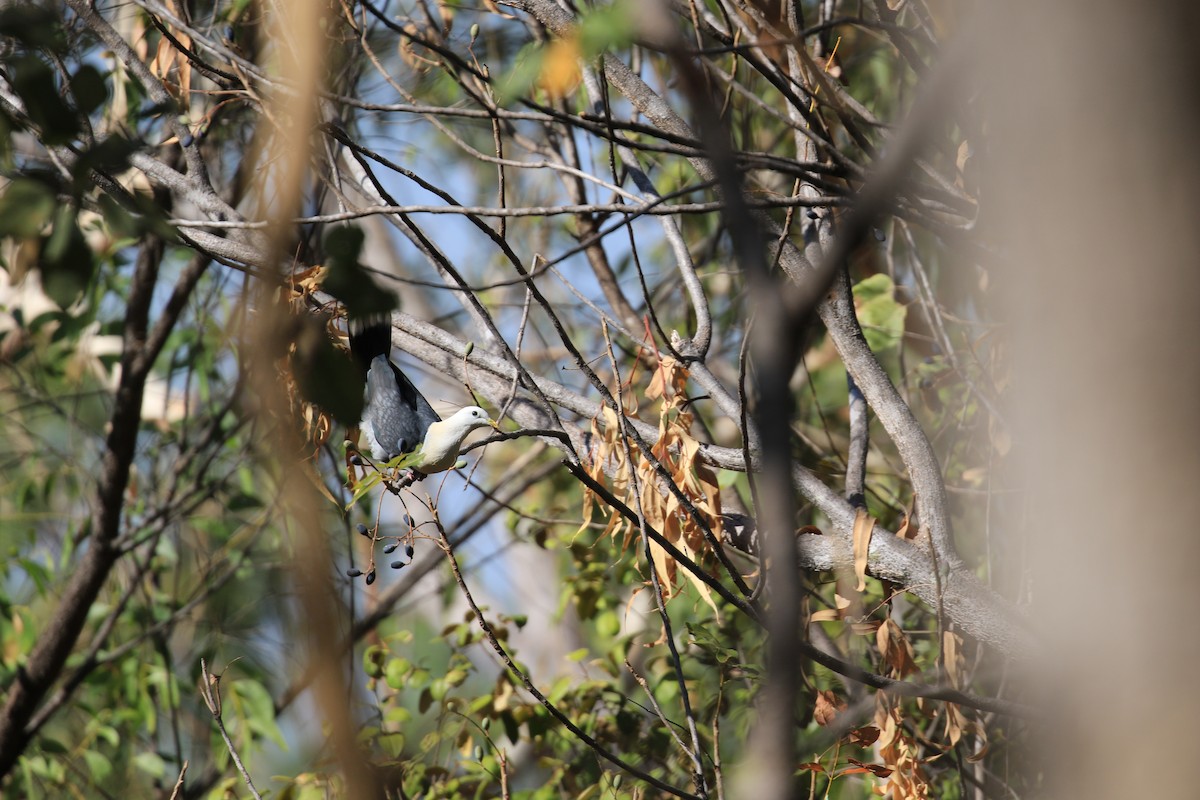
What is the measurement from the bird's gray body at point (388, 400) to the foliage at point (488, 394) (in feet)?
0.27

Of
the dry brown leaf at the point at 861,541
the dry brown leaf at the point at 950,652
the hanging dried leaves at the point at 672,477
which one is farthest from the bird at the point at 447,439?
the dry brown leaf at the point at 950,652

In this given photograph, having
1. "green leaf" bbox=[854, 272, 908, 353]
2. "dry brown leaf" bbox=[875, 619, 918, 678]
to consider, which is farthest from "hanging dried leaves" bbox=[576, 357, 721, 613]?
"green leaf" bbox=[854, 272, 908, 353]

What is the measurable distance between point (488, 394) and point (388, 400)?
0.79ft

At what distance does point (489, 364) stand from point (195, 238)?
0.69 meters

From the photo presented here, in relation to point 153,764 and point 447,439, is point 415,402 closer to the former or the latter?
point 447,439

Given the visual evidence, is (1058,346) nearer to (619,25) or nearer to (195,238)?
(619,25)

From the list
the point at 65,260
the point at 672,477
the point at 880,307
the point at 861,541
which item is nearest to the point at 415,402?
A: the point at 672,477

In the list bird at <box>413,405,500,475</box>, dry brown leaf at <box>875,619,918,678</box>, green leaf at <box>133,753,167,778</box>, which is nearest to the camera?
bird at <box>413,405,500,475</box>

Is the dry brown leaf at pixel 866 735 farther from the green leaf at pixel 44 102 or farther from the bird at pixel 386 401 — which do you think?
the green leaf at pixel 44 102

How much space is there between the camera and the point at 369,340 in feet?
6.71

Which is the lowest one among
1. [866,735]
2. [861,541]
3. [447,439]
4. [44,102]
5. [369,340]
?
[866,735]

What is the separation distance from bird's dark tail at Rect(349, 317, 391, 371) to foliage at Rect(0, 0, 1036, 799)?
48 millimetres

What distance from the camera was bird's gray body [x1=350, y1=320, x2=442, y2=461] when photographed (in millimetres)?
2053

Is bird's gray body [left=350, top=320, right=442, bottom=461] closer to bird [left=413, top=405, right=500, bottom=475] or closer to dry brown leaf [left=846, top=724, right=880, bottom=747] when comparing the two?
bird [left=413, top=405, right=500, bottom=475]
